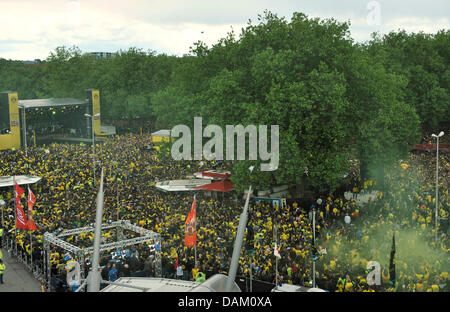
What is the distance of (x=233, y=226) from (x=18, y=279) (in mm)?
8976

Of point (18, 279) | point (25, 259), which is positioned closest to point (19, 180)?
point (25, 259)

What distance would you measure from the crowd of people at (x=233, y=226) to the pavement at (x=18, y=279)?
2.38ft

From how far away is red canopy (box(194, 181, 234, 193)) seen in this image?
30.9 metres

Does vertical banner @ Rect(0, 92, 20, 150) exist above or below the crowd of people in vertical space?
above

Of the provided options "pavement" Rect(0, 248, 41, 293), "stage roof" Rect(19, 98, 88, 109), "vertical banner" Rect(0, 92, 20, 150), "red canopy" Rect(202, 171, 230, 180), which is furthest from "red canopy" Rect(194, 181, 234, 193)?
"stage roof" Rect(19, 98, 88, 109)

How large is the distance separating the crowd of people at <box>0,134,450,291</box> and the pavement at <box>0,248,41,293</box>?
0.72m

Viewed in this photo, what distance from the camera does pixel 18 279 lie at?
1984 cm

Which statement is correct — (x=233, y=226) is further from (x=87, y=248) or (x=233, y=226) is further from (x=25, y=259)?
(x=25, y=259)

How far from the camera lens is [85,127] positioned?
6594cm

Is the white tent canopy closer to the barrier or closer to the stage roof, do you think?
the barrier

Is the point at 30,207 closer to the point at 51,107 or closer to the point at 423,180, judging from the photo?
the point at 423,180

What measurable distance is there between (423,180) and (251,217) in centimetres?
1460

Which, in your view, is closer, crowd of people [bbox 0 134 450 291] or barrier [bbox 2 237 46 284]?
crowd of people [bbox 0 134 450 291]

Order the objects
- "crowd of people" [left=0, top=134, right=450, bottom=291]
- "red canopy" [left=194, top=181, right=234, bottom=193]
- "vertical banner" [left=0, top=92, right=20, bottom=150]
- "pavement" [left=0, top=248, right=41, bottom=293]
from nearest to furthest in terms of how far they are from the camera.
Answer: "crowd of people" [left=0, top=134, right=450, bottom=291] < "pavement" [left=0, top=248, right=41, bottom=293] < "red canopy" [left=194, top=181, right=234, bottom=193] < "vertical banner" [left=0, top=92, right=20, bottom=150]
